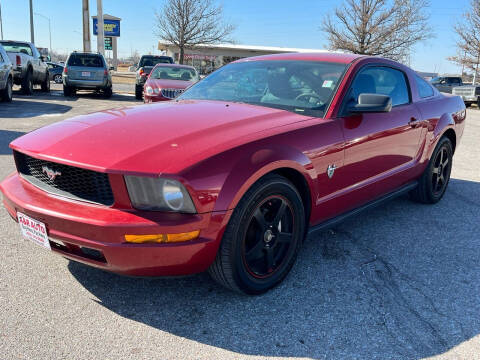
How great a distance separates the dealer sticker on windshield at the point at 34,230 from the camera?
2348 millimetres

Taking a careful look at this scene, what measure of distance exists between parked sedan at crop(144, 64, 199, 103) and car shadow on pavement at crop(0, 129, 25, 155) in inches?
123

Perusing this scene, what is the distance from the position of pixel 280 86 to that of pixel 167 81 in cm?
837

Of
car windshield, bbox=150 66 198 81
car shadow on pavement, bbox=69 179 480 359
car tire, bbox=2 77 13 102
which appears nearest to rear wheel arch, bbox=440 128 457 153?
car shadow on pavement, bbox=69 179 480 359

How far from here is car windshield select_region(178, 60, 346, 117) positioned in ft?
10.6

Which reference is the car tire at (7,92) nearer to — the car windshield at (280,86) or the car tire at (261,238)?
the car windshield at (280,86)

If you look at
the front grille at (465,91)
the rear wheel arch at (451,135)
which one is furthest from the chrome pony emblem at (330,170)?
the front grille at (465,91)

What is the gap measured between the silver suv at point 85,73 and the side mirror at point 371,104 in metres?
14.2

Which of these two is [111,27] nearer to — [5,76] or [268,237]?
[5,76]

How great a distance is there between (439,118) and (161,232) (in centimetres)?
344

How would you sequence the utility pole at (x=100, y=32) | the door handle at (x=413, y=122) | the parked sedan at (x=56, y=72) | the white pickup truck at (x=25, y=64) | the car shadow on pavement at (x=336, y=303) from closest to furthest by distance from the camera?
the car shadow on pavement at (x=336, y=303)
the door handle at (x=413, y=122)
the white pickup truck at (x=25, y=64)
the parked sedan at (x=56, y=72)
the utility pole at (x=100, y=32)

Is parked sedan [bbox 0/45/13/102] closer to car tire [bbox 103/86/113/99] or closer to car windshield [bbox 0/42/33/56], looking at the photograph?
car windshield [bbox 0/42/33/56]

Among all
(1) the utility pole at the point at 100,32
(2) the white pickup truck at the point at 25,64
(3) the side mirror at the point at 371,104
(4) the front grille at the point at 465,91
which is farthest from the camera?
(1) the utility pole at the point at 100,32

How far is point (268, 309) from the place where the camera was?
100 inches

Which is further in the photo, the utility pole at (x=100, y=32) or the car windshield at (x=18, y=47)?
the utility pole at (x=100, y=32)
